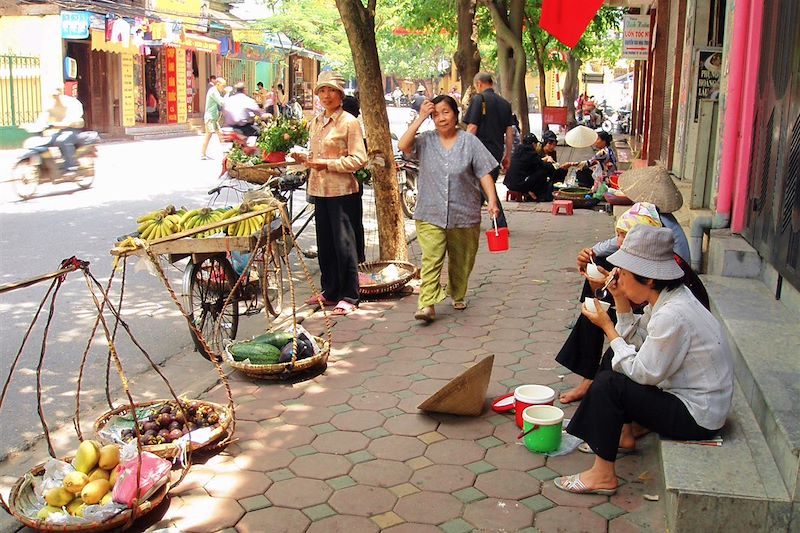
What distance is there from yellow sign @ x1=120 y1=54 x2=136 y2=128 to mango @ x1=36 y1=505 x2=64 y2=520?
22.7 meters

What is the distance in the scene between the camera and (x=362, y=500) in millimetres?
3539

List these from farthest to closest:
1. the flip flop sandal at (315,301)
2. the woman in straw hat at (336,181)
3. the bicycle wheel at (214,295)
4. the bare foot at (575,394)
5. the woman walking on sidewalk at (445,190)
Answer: the flip flop sandal at (315,301) < the woman in straw hat at (336,181) < the woman walking on sidewalk at (445,190) < the bicycle wheel at (214,295) < the bare foot at (575,394)

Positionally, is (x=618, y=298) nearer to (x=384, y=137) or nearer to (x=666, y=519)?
(x=666, y=519)

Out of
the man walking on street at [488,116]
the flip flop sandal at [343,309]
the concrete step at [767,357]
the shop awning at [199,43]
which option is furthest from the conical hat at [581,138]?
the shop awning at [199,43]

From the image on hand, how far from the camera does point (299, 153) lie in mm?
6207

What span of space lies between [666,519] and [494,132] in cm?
685

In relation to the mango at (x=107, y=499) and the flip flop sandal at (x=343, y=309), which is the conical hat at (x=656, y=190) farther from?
the mango at (x=107, y=499)

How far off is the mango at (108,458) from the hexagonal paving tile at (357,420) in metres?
1.21

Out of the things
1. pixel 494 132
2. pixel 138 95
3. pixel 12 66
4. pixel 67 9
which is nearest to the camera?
pixel 494 132

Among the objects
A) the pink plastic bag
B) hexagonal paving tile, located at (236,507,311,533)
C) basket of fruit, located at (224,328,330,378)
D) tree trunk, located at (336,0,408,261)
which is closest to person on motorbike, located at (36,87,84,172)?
tree trunk, located at (336,0,408,261)

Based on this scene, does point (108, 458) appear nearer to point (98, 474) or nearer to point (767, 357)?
point (98, 474)

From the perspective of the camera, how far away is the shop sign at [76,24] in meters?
19.7

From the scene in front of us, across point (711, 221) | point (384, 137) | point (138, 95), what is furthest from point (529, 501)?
point (138, 95)

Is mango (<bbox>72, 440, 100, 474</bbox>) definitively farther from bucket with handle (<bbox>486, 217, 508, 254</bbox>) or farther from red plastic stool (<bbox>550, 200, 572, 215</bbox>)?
red plastic stool (<bbox>550, 200, 572, 215</bbox>)
